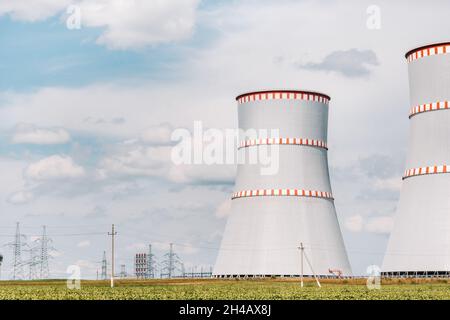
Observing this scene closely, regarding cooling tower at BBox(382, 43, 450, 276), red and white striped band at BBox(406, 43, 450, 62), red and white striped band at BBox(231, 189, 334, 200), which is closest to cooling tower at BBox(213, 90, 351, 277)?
red and white striped band at BBox(231, 189, 334, 200)

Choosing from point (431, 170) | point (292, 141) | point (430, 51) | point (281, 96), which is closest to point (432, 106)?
point (430, 51)

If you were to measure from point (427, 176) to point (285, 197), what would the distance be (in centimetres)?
871

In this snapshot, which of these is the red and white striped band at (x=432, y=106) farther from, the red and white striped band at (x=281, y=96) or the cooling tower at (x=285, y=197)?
the red and white striped band at (x=281, y=96)

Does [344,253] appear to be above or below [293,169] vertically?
below

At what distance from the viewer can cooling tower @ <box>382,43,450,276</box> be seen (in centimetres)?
4116

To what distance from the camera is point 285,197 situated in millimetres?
46875

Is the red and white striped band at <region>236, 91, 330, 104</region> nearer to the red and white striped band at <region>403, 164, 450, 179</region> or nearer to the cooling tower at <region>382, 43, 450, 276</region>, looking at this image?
the cooling tower at <region>382, 43, 450, 276</region>

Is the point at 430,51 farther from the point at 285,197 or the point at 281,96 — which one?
the point at 285,197

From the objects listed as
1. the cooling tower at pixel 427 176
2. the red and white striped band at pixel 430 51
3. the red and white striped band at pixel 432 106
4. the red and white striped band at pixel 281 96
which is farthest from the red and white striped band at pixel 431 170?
the red and white striped band at pixel 281 96

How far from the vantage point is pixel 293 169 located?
153ft

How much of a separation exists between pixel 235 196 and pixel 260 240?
10.5ft
